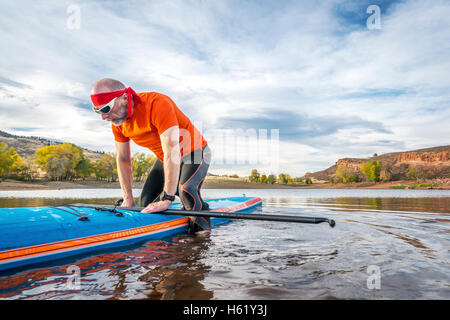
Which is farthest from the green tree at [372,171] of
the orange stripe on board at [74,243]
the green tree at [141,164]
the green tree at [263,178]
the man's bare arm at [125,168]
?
the orange stripe on board at [74,243]

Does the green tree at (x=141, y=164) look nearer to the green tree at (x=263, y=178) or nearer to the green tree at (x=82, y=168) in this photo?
the green tree at (x=82, y=168)

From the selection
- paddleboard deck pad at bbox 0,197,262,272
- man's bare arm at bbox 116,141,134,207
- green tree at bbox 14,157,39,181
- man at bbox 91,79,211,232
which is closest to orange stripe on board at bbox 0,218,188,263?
paddleboard deck pad at bbox 0,197,262,272

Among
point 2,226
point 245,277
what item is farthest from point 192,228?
point 2,226

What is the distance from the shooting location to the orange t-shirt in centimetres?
436

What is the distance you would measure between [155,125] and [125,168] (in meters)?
1.46

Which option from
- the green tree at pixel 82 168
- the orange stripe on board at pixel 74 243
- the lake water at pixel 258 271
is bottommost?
the lake water at pixel 258 271

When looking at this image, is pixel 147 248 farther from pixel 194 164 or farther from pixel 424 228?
pixel 424 228

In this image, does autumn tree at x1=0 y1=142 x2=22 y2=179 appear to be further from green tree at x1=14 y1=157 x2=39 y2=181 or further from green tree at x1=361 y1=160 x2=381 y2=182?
green tree at x1=361 y1=160 x2=381 y2=182

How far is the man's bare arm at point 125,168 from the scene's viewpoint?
5.25 meters

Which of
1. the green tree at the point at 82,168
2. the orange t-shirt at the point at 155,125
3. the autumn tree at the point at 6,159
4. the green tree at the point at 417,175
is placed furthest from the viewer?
the green tree at the point at 417,175

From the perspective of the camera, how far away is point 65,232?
12.7ft

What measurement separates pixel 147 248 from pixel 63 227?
49.3 inches

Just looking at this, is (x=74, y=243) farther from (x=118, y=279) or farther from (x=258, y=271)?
(x=258, y=271)

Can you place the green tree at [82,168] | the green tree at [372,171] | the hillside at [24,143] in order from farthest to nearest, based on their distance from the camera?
1. the hillside at [24,143]
2. the green tree at [372,171]
3. the green tree at [82,168]
